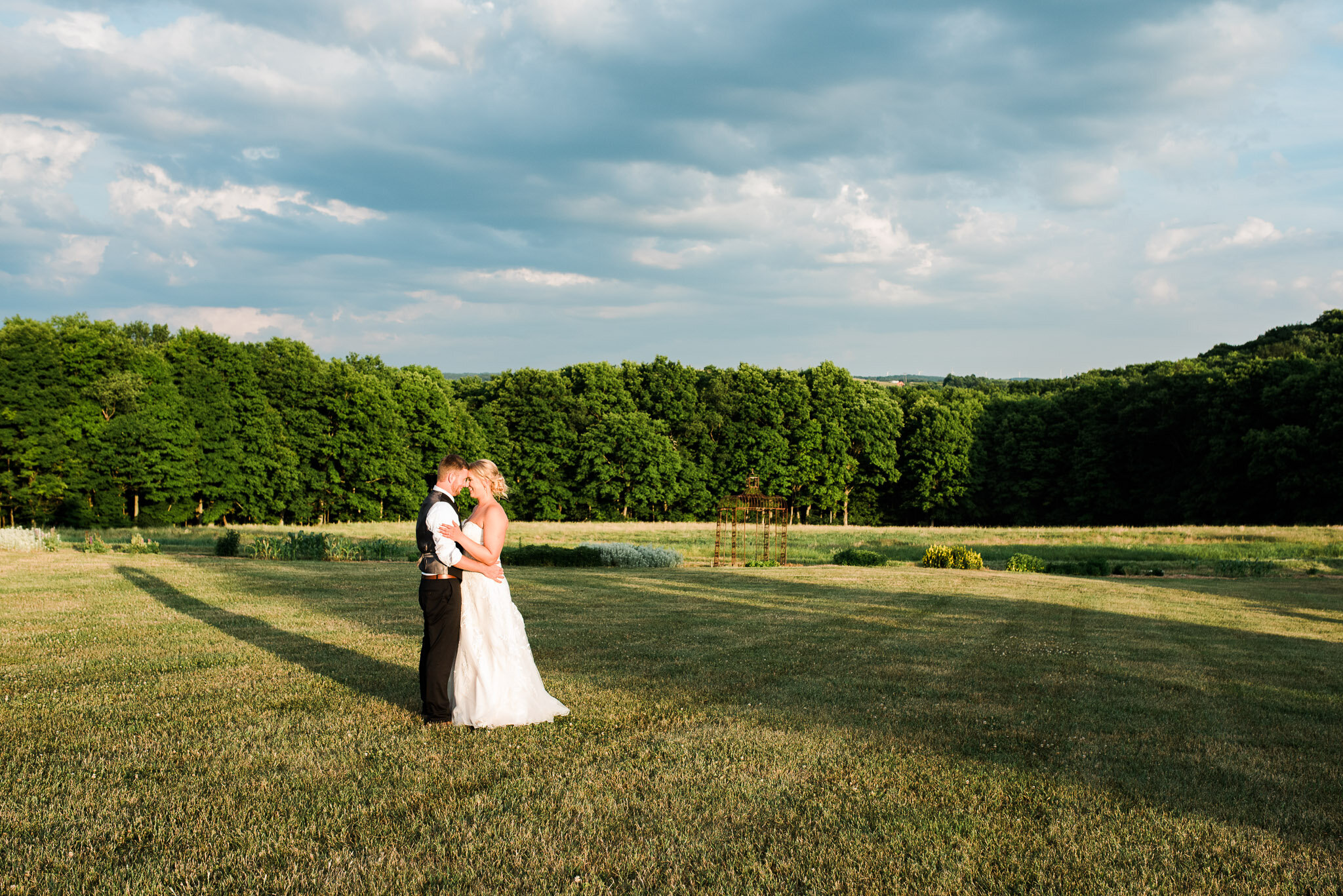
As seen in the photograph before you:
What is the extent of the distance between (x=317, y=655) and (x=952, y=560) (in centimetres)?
2273

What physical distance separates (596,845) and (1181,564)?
3130 cm

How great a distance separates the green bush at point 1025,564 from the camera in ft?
88.9

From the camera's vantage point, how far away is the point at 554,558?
24734 millimetres

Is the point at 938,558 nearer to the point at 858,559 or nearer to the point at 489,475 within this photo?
the point at 858,559

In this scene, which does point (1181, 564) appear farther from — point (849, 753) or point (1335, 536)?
point (849, 753)

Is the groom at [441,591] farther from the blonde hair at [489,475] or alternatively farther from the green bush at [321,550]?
the green bush at [321,550]

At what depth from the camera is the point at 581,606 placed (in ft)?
45.9

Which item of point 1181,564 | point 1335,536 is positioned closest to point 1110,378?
point 1335,536

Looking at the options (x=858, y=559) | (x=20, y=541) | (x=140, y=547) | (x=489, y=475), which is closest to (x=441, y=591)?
(x=489, y=475)

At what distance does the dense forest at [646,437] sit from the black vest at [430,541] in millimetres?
49265

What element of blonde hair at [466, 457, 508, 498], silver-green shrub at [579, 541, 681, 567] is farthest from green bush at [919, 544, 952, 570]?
blonde hair at [466, 457, 508, 498]

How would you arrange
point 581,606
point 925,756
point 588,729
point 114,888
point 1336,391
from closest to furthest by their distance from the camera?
point 114,888 → point 925,756 → point 588,729 → point 581,606 → point 1336,391

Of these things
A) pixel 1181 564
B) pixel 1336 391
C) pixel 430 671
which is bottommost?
pixel 1181 564

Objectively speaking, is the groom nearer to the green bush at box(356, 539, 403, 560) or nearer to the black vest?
the black vest
